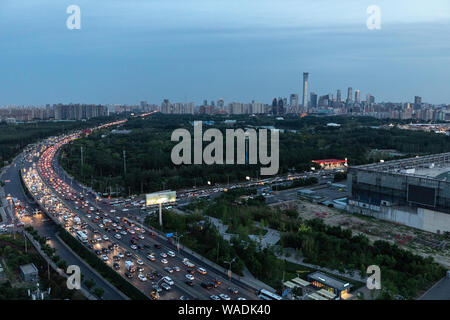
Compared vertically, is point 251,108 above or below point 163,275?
above

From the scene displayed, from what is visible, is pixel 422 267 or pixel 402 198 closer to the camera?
pixel 422 267

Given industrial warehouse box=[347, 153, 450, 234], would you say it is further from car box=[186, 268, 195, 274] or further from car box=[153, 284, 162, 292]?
car box=[153, 284, 162, 292]

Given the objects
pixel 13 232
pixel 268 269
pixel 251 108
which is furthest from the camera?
pixel 251 108

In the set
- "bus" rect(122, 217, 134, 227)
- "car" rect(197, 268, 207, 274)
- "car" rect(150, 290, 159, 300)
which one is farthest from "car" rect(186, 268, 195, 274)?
"bus" rect(122, 217, 134, 227)

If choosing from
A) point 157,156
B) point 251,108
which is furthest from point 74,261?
point 251,108

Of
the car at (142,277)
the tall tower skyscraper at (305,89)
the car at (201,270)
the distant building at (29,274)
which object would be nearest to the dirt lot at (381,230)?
the car at (201,270)

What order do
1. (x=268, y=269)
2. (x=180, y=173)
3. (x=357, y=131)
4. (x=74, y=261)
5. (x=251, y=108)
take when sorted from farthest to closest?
1. (x=251, y=108)
2. (x=357, y=131)
3. (x=180, y=173)
4. (x=74, y=261)
5. (x=268, y=269)

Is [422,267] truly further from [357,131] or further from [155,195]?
[357,131]
